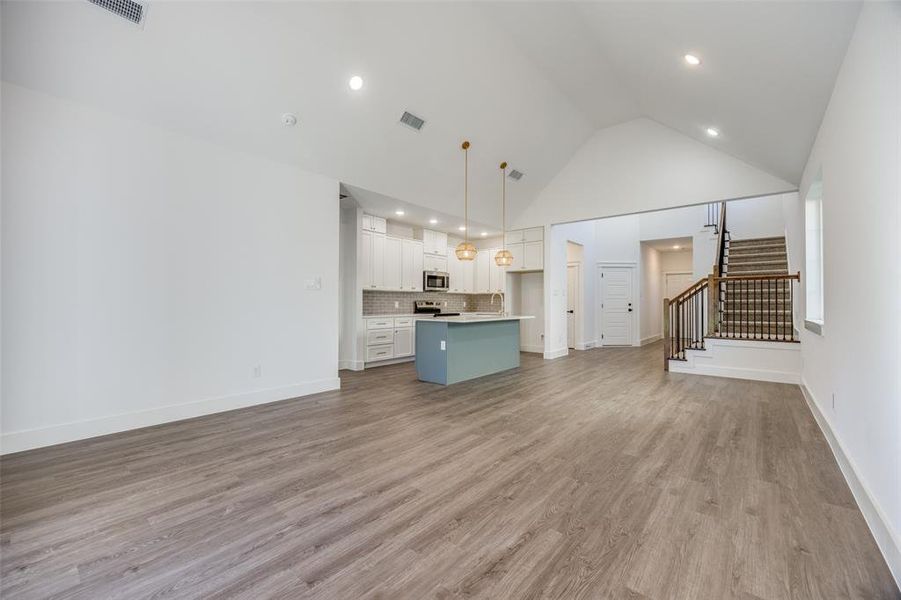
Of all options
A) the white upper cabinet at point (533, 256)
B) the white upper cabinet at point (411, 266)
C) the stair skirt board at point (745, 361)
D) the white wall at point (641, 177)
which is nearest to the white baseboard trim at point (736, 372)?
the stair skirt board at point (745, 361)

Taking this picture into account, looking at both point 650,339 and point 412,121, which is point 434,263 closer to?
point 412,121

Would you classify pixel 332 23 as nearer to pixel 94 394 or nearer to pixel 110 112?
pixel 110 112

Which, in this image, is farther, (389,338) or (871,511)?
(389,338)

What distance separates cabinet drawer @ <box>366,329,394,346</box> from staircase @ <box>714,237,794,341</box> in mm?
5563

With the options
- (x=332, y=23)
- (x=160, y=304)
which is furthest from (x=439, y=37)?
(x=160, y=304)

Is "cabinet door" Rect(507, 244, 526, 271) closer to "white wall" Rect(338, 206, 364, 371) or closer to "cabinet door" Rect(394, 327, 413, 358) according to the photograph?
"cabinet door" Rect(394, 327, 413, 358)

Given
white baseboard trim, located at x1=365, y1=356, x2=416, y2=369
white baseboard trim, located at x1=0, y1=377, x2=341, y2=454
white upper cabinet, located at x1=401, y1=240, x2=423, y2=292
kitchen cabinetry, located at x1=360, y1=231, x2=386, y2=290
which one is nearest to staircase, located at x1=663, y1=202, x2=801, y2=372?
white upper cabinet, located at x1=401, y1=240, x2=423, y2=292

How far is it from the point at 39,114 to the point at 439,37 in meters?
3.72

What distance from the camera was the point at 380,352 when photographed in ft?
22.7

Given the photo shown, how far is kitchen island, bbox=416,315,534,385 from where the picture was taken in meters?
5.39

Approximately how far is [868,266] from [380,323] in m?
6.08

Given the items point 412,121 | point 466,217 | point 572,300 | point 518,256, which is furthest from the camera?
point 572,300

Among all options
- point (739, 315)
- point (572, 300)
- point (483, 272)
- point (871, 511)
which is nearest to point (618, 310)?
point (572, 300)

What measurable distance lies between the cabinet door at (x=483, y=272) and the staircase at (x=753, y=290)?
4.54m
